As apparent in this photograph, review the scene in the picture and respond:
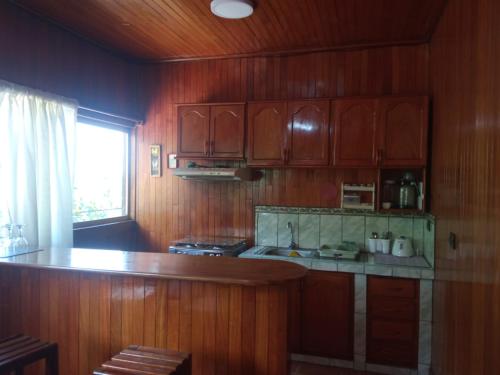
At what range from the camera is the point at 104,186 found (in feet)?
12.3

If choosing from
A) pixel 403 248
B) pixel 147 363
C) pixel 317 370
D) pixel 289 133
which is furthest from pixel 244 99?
pixel 147 363

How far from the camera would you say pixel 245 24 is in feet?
9.80

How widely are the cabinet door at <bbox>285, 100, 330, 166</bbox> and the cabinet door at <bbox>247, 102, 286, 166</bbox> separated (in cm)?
8

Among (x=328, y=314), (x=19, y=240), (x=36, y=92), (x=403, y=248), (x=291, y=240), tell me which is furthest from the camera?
(x=291, y=240)

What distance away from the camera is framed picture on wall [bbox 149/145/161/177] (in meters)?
4.02

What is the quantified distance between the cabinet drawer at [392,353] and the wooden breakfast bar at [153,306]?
145cm

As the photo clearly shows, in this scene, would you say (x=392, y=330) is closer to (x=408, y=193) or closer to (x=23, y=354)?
(x=408, y=193)

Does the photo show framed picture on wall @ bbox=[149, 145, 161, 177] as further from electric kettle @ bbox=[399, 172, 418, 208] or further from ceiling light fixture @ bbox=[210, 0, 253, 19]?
electric kettle @ bbox=[399, 172, 418, 208]

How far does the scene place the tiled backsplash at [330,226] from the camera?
Answer: 3.30 metres

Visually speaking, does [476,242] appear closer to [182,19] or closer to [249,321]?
[249,321]

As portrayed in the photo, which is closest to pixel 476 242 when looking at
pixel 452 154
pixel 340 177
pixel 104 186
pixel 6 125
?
pixel 452 154

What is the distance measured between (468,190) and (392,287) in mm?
1260

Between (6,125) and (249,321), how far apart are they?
2.16m

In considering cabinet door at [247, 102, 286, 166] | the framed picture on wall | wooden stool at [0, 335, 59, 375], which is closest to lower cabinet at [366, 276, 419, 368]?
cabinet door at [247, 102, 286, 166]
